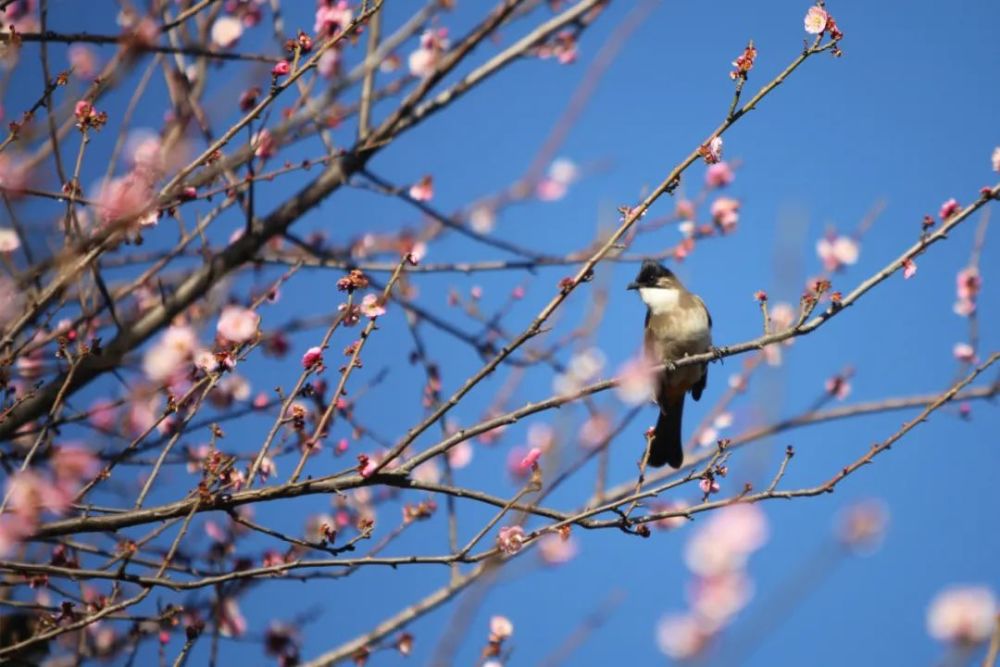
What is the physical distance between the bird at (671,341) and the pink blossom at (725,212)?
3.00 feet

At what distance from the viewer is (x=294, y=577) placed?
11.9ft

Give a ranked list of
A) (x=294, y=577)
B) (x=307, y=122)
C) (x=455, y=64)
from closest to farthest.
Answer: (x=294, y=577)
(x=455, y=64)
(x=307, y=122)

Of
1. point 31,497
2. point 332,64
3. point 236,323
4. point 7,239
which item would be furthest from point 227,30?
point 31,497

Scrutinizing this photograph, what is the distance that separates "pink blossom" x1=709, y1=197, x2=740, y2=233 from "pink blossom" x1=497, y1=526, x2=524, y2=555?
478 centimetres

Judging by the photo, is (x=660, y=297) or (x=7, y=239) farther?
(x=660, y=297)

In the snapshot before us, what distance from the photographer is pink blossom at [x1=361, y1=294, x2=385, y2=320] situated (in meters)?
3.34

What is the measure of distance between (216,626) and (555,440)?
1.60 m

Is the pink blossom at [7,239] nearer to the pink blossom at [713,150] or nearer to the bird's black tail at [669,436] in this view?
→ the pink blossom at [713,150]

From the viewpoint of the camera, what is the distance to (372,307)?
3369 millimetres

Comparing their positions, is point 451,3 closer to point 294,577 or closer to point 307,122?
A: point 307,122

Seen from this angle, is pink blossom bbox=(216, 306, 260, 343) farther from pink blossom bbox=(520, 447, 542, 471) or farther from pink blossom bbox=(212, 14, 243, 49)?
pink blossom bbox=(212, 14, 243, 49)

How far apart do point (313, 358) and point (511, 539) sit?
3.03 feet

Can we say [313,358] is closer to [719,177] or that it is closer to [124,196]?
[124,196]

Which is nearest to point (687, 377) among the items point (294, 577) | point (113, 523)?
point (294, 577)
